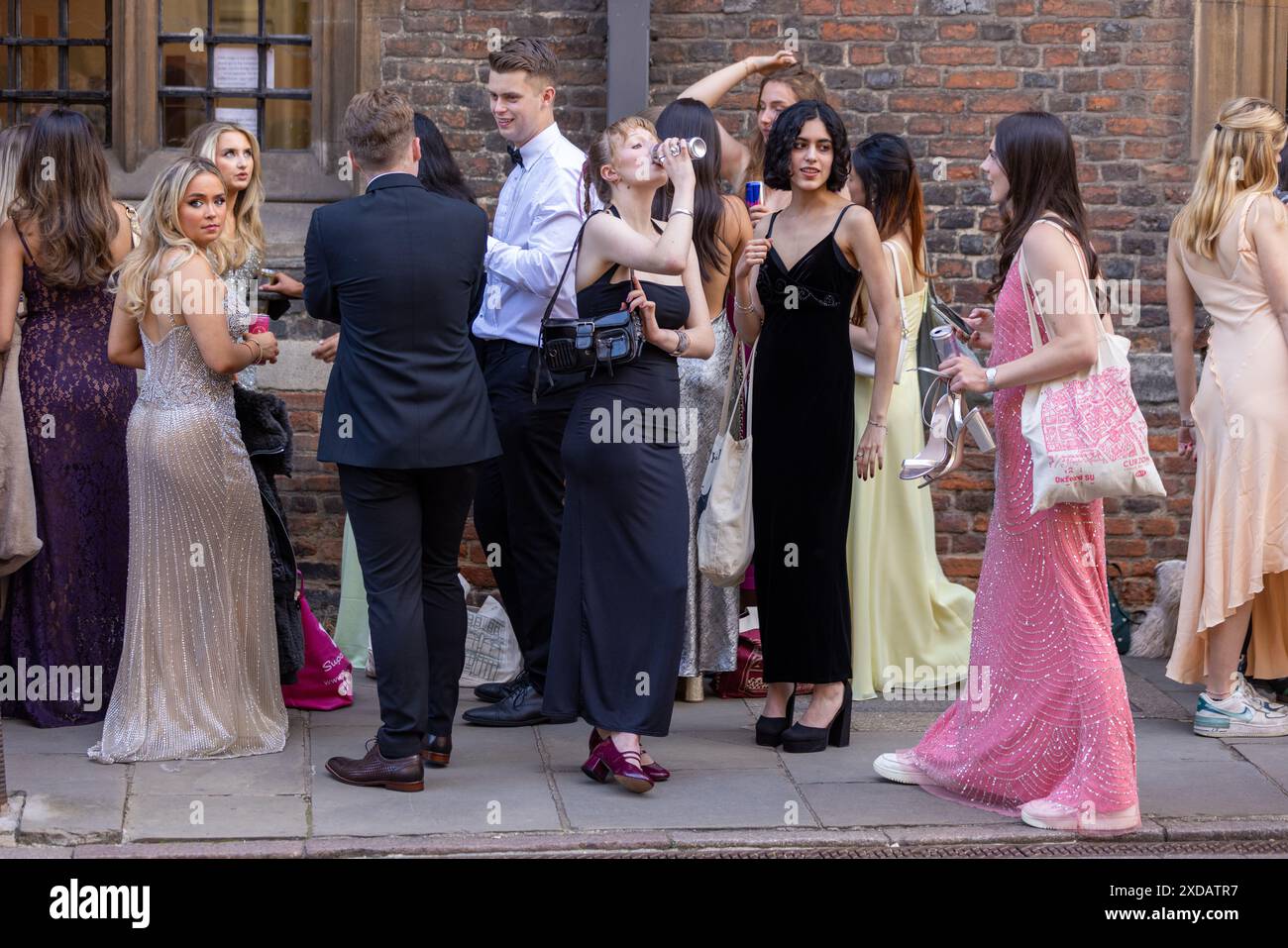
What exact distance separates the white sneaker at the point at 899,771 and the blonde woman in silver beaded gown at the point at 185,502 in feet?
6.74

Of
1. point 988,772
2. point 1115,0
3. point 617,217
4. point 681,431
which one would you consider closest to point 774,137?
point 617,217

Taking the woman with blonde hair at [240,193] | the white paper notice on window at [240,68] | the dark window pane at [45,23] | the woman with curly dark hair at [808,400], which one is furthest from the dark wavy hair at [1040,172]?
the dark window pane at [45,23]

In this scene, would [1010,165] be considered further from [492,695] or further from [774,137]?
[492,695]

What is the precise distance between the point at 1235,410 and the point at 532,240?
269cm

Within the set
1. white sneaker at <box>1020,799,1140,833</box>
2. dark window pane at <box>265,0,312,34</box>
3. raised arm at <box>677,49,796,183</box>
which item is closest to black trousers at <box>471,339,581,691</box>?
raised arm at <box>677,49,796,183</box>

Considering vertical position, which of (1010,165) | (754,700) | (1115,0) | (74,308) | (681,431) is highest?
(1115,0)

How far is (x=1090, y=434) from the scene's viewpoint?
4.86 m

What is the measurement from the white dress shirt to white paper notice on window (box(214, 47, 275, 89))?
2.39 m

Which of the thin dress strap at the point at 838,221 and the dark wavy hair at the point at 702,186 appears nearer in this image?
the thin dress strap at the point at 838,221

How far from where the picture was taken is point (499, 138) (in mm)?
7883

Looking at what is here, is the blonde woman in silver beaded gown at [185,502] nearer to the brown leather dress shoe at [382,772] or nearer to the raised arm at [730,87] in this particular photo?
the brown leather dress shoe at [382,772]

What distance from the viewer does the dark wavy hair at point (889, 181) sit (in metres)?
6.41

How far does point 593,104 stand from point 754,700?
2936 millimetres

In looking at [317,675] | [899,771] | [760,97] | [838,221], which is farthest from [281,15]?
[899,771]
